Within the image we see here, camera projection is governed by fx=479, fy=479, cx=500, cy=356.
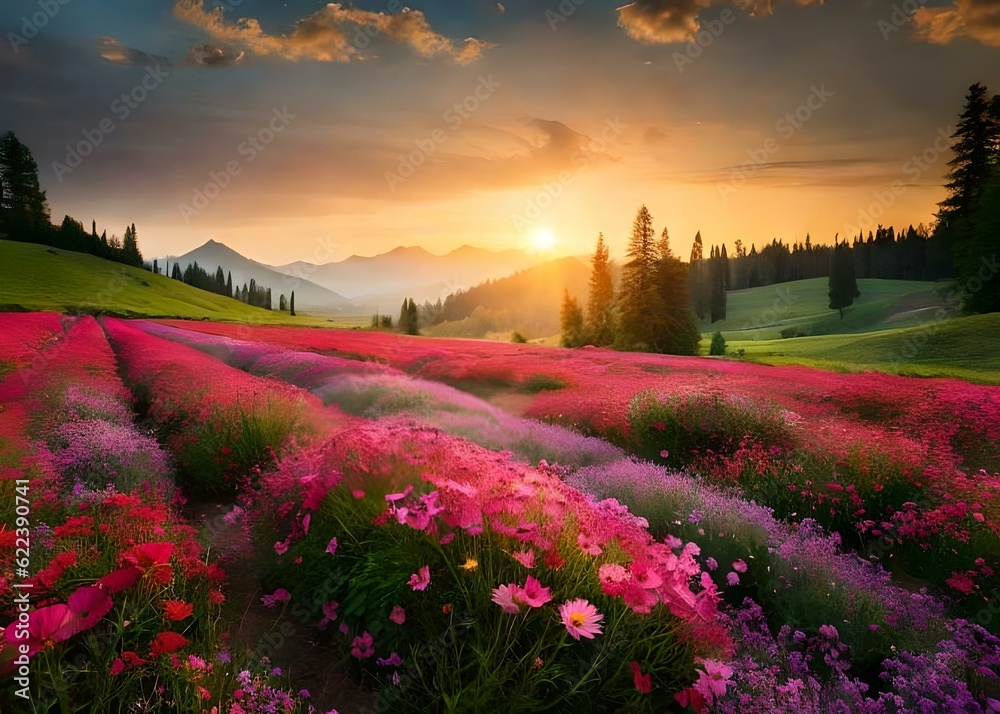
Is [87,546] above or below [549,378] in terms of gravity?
below

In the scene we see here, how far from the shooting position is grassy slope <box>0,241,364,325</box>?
23.2 ft

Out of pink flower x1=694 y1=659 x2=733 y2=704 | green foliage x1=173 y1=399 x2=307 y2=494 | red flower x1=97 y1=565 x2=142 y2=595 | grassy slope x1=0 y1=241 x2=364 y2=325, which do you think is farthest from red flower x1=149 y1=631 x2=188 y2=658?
grassy slope x1=0 y1=241 x2=364 y2=325

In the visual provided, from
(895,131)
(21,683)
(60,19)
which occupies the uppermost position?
(60,19)

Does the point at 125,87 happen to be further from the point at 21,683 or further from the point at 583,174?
the point at 21,683

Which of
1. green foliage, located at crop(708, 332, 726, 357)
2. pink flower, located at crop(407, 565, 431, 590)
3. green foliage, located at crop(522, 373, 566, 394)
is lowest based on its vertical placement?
pink flower, located at crop(407, 565, 431, 590)

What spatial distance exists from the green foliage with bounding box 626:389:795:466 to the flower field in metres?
0.03

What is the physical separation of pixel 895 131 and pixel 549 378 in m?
6.60

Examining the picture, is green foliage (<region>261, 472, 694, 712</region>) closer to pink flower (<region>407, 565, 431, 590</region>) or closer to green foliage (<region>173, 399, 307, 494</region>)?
pink flower (<region>407, 565, 431, 590</region>)

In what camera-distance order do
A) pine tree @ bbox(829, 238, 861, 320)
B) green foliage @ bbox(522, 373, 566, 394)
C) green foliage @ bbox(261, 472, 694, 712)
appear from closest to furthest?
1. green foliage @ bbox(261, 472, 694, 712)
2. green foliage @ bbox(522, 373, 566, 394)
3. pine tree @ bbox(829, 238, 861, 320)

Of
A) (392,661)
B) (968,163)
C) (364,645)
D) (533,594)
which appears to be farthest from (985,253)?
(364,645)

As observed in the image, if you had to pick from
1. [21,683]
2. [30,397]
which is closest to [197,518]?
[30,397]

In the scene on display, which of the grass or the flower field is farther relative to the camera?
the grass

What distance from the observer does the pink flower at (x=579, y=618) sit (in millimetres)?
2217

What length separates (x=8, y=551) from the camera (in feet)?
9.60
